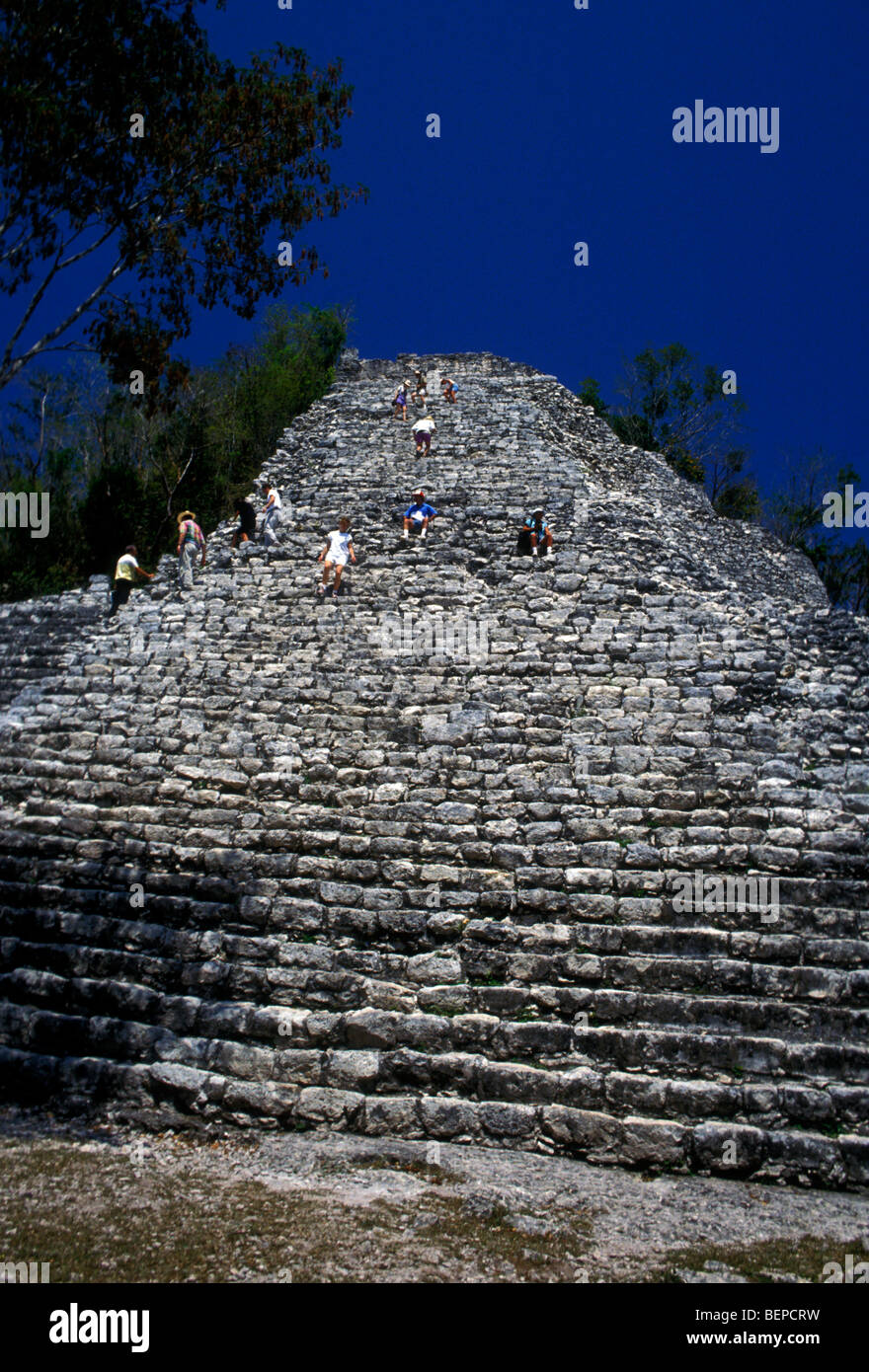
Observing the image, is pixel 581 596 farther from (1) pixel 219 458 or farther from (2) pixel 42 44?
(1) pixel 219 458

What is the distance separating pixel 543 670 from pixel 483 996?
14.6 feet

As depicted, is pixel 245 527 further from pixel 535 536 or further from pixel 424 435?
pixel 424 435

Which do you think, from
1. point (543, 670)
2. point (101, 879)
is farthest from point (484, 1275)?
point (543, 670)

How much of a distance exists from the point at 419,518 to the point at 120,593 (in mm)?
4868

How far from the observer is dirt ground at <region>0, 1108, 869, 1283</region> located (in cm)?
431

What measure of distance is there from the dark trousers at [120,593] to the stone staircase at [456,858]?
0.46 metres

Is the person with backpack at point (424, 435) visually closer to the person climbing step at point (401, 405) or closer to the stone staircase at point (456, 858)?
the person climbing step at point (401, 405)

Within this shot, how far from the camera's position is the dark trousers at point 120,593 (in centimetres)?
1298

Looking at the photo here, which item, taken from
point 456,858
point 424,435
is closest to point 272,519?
point 424,435

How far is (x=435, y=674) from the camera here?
33.5 feet

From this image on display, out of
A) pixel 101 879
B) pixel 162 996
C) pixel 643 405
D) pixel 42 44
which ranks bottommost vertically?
pixel 162 996

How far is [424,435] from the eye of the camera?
17844 millimetres

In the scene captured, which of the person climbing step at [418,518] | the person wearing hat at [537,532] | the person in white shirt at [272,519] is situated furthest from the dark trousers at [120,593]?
the person wearing hat at [537,532]

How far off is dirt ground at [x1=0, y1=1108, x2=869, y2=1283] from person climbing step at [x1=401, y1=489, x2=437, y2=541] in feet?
31.7
